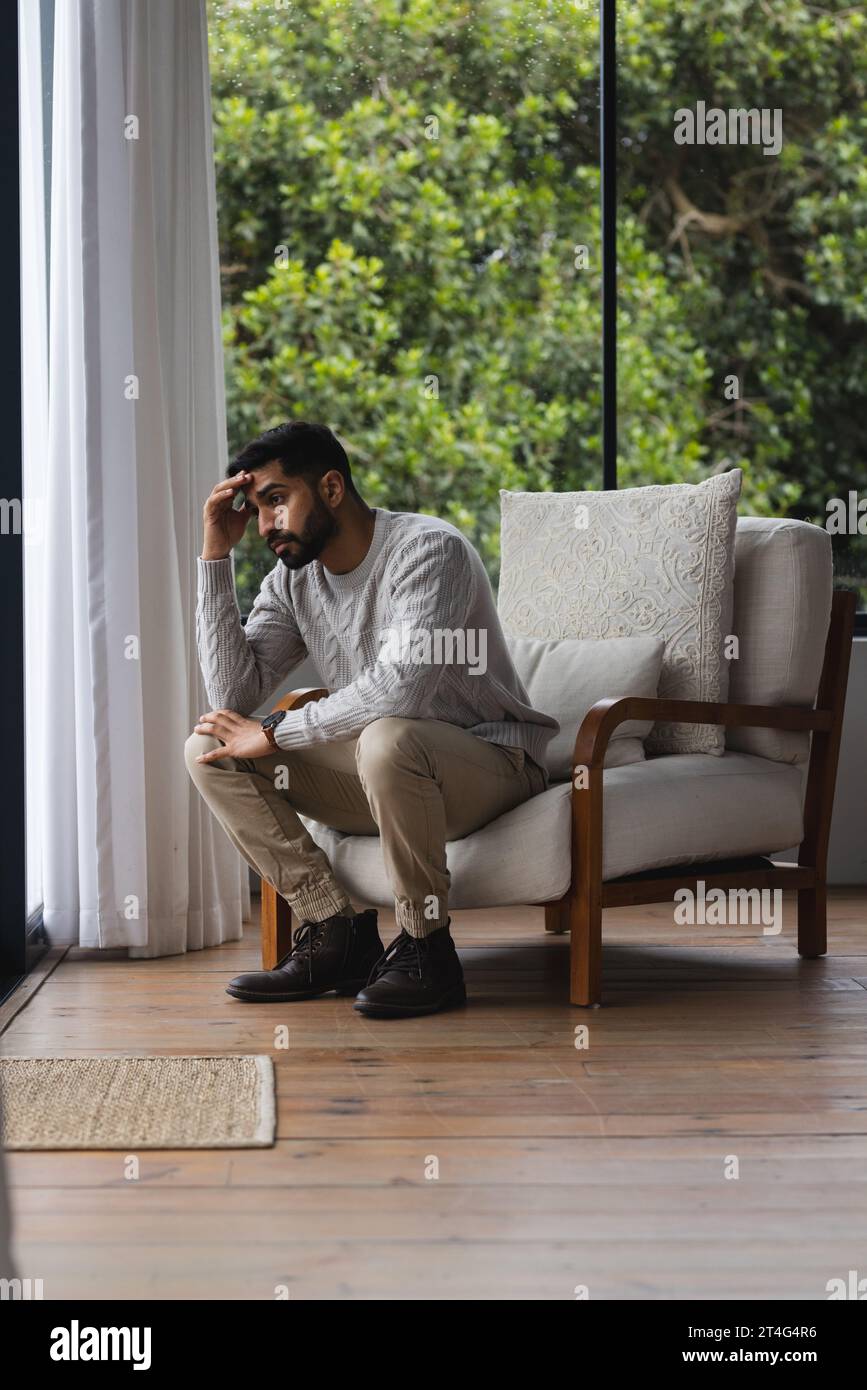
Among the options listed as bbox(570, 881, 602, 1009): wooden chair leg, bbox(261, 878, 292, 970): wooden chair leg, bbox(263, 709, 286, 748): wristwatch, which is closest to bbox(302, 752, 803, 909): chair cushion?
bbox(570, 881, 602, 1009): wooden chair leg

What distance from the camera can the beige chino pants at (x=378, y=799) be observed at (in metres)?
2.45

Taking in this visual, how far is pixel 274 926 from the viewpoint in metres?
2.83

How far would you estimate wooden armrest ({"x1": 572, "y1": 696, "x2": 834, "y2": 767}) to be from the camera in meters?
2.51

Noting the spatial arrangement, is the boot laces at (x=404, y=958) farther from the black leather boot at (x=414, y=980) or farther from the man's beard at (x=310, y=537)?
the man's beard at (x=310, y=537)

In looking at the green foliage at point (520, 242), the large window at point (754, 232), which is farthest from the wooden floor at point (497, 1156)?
the large window at point (754, 232)

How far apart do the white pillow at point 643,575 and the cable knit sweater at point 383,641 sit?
35cm

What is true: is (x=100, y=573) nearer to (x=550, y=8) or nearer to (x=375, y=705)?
(x=375, y=705)

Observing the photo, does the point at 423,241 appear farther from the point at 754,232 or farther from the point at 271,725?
the point at 271,725

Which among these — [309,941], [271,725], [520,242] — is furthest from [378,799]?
[520,242]

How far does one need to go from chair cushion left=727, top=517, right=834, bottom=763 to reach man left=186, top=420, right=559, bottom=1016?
1.61 ft

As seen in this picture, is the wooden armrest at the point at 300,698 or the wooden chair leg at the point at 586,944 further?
the wooden armrest at the point at 300,698

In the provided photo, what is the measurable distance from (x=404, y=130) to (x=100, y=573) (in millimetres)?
2113

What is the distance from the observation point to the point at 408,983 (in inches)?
98.7

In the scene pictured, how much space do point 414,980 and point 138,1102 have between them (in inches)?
24.8
